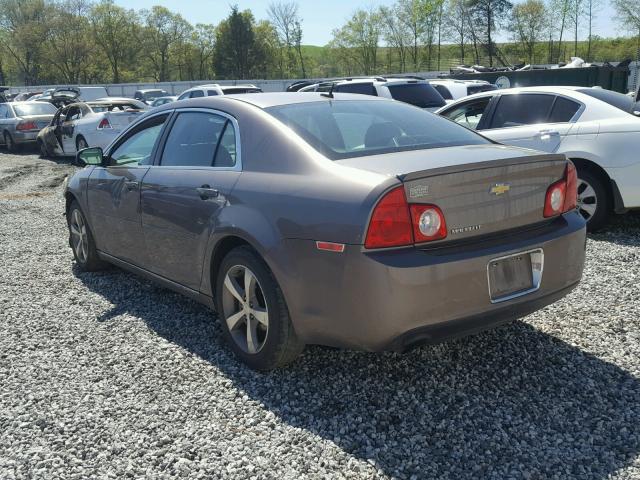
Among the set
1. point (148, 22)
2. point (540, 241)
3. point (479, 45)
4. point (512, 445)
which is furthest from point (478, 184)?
point (148, 22)

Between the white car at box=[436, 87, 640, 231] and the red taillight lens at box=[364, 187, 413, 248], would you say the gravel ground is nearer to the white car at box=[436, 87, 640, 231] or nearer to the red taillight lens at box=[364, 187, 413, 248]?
the red taillight lens at box=[364, 187, 413, 248]

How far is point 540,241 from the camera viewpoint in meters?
3.12

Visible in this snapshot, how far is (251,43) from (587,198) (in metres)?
81.6

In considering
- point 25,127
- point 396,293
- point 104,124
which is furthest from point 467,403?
point 25,127

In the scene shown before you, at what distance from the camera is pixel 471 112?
7.70 meters

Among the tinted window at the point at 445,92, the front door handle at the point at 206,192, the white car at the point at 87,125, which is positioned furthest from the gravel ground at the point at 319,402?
the tinted window at the point at 445,92

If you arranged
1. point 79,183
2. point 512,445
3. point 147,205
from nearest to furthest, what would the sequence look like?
point 512,445, point 147,205, point 79,183

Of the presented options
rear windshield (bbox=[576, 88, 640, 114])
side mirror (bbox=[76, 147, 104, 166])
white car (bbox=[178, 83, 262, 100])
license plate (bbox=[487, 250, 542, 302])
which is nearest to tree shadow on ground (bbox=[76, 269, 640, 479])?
license plate (bbox=[487, 250, 542, 302])

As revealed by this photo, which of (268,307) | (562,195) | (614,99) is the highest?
(614,99)

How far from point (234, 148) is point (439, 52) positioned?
83311 mm

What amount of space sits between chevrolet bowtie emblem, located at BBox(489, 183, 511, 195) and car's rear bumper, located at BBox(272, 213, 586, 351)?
23 centimetres

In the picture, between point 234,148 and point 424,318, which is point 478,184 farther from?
point 234,148

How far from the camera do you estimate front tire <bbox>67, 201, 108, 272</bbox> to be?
5.49 metres

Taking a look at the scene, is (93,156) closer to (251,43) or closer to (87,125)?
(87,125)
